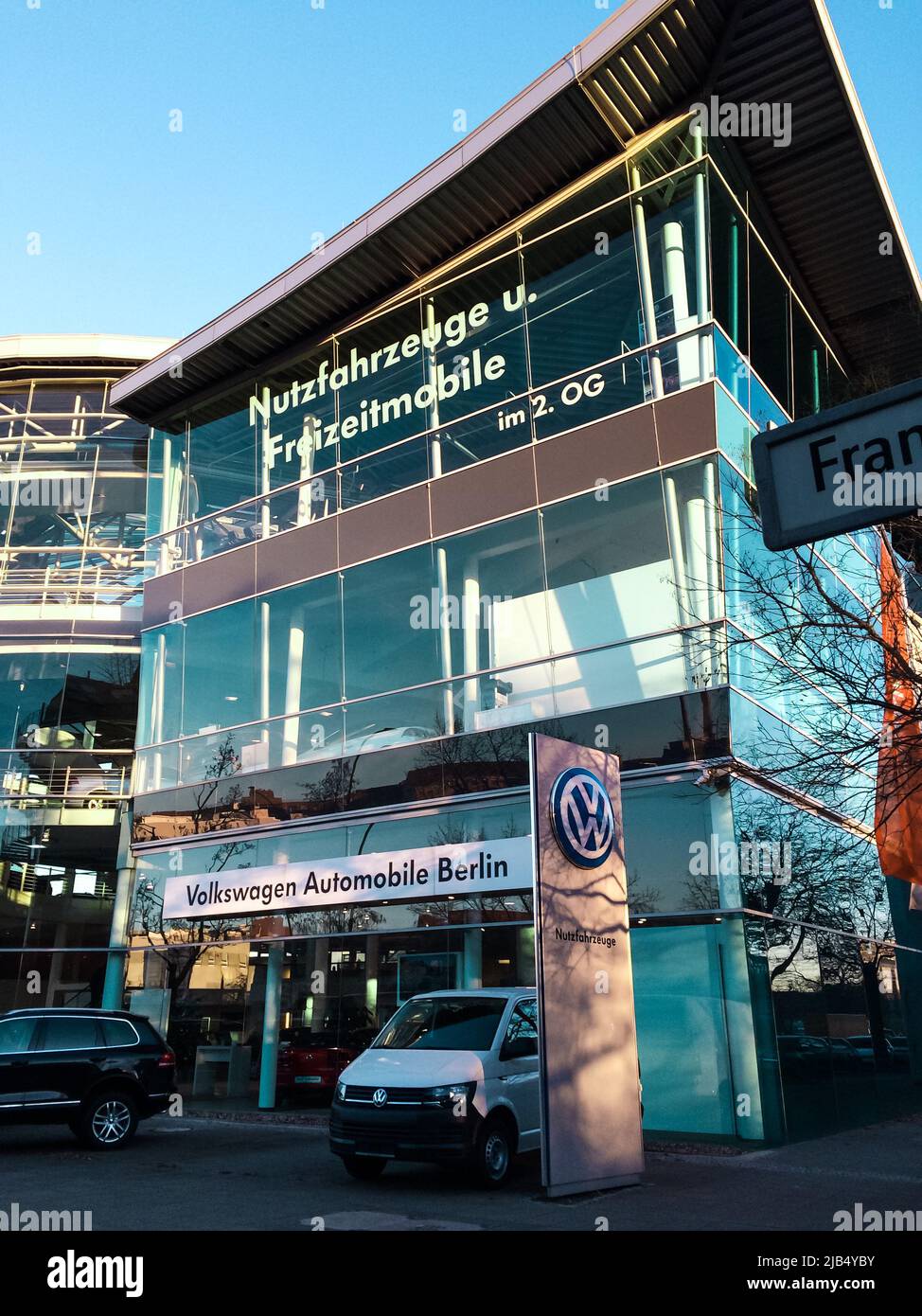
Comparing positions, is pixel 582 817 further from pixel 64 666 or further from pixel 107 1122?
pixel 64 666

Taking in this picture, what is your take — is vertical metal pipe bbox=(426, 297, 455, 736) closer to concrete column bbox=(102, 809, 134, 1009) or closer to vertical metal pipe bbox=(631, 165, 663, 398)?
vertical metal pipe bbox=(631, 165, 663, 398)

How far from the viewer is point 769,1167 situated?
11.6m

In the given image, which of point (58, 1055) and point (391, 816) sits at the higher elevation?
point (391, 816)

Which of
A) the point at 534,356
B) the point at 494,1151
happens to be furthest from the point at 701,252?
the point at 494,1151

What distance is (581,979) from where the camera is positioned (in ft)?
33.7

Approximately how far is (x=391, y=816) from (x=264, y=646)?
4.75 m

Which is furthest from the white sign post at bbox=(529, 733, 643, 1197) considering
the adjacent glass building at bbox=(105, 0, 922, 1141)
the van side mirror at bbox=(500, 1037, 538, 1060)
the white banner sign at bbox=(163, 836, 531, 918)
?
the white banner sign at bbox=(163, 836, 531, 918)

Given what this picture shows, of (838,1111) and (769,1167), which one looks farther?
(838,1111)

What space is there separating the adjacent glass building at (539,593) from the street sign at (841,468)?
9520 millimetres

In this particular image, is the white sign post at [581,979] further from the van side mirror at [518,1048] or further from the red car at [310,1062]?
the red car at [310,1062]

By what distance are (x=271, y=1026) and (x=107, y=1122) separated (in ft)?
16.9
